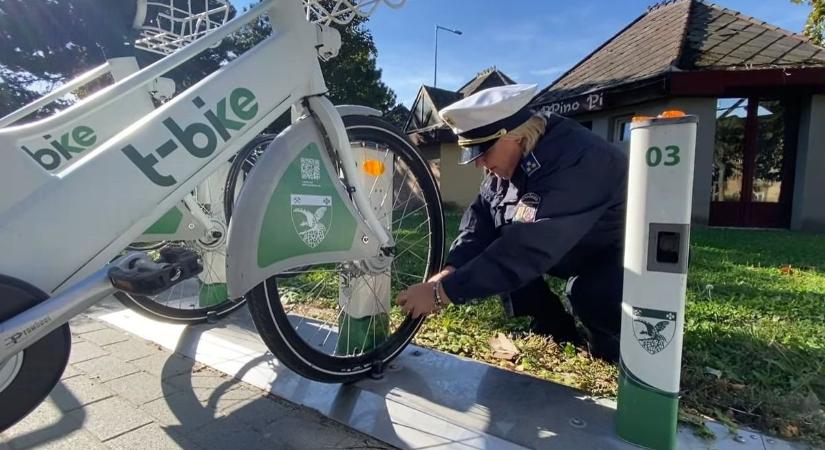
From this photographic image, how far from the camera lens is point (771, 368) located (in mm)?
2076

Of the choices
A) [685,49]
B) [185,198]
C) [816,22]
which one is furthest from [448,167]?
[185,198]

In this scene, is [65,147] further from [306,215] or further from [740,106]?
[740,106]

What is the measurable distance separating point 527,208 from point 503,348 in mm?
910

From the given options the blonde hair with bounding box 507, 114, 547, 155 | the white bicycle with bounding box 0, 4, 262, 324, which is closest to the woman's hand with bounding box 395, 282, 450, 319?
the blonde hair with bounding box 507, 114, 547, 155

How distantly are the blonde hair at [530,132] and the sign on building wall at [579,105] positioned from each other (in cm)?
754

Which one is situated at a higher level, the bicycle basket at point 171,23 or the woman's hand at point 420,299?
the bicycle basket at point 171,23

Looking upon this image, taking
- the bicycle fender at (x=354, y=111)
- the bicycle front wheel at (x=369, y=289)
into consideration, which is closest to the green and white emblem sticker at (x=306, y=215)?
the bicycle front wheel at (x=369, y=289)

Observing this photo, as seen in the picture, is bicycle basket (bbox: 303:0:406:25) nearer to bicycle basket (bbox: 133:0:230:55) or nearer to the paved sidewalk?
bicycle basket (bbox: 133:0:230:55)

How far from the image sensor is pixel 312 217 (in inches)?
70.6

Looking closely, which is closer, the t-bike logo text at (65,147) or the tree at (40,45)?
the t-bike logo text at (65,147)

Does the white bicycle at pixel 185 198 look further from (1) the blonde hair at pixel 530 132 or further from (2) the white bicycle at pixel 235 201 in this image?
(1) the blonde hair at pixel 530 132

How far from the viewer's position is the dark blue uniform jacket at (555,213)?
1.72 metres

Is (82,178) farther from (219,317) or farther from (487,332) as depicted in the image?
(487,332)

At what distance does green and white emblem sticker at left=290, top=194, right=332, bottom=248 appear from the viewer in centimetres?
175
